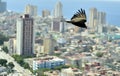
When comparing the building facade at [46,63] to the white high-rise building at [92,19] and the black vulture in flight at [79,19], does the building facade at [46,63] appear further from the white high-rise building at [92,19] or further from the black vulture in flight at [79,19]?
the white high-rise building at [92,19]

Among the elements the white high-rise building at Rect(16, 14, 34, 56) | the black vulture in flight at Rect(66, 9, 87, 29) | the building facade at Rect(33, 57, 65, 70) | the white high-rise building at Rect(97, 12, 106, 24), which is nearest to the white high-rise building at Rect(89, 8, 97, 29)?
the white high-rise building at Rect(97, 12, 106, 24)

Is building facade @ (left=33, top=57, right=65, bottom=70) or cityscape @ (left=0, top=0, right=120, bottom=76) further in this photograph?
building facade @ (left=33, top=57, right=65, bottom=70)

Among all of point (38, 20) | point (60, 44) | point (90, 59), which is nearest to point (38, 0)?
point (38, 20)

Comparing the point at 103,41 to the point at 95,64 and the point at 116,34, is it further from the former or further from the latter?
the point at 95,64

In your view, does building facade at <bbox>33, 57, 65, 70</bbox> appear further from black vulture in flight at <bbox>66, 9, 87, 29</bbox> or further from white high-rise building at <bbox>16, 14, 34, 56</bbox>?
black vulture in flight at <bbox>66, 9, 87, 29</bbox>

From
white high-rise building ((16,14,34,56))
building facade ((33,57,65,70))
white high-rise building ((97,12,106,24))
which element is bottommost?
building facade ((33,57,65,70))

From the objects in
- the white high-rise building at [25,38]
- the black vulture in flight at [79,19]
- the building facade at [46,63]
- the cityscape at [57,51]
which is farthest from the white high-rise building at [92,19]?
the black vulture in flight at [79,19]

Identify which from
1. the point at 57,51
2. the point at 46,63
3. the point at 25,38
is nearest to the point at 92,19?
the point at 57,51
